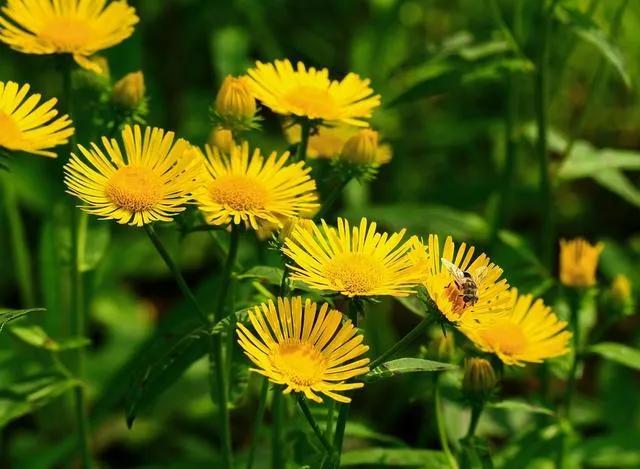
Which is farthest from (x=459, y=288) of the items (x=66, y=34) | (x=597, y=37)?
(x=597, y=37)

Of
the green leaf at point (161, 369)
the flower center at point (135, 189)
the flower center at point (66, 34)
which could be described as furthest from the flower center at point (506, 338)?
the flower center at point (66, 34)

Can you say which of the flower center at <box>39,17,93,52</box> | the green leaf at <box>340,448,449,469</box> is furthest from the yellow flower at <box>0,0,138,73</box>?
the green leaf at <box>340,448,449,469</box>

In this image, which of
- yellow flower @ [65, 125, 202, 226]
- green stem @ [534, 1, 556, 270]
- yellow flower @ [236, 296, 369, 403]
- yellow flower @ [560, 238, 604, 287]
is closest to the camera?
yellow flower @ [236, 296, 369, 403]

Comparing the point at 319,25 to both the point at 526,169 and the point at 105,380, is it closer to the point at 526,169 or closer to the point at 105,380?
the point at 526,169

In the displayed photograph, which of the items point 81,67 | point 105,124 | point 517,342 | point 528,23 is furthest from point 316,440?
point 528,23

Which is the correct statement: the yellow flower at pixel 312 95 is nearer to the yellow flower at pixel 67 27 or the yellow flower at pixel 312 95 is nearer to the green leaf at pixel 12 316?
the yellow flower at pixel 67 27

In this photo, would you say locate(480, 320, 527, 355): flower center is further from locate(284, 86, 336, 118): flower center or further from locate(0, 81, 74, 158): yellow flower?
locate(0, 81, 74, 158): yellow flower

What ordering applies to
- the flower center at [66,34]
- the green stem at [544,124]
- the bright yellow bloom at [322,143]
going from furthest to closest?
the green stem at [544,124] → the bright yellow bloom at [322,143] → the flower center at [66,34]
